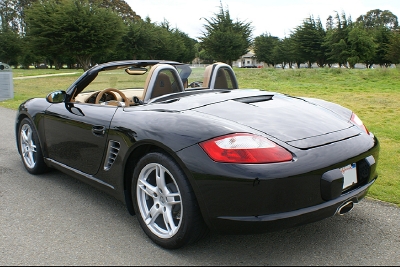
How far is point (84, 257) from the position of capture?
8.58ft

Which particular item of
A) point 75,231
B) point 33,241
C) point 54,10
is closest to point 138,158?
point 75,231

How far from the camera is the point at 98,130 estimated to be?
3229mm

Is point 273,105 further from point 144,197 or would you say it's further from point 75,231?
point 75,231

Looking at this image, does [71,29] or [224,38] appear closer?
[71,29]

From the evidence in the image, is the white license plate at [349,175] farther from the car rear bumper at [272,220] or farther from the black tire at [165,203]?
the black tire at [165,203]

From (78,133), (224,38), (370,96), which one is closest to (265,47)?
(224,38)

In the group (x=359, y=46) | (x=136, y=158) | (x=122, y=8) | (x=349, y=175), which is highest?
(x=122, y=8)

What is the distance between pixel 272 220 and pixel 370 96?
1166 cm

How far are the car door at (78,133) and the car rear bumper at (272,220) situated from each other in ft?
4.25

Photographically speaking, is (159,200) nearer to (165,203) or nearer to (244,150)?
(165,203)

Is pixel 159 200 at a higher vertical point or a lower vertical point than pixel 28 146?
lower

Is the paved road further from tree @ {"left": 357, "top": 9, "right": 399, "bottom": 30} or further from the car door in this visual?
tree @ {"left": 357, "top": 9, "right": 399, "bottom": 30}

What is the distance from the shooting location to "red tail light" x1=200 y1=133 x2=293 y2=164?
91.5 inches

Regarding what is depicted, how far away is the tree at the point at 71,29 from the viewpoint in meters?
29.7
